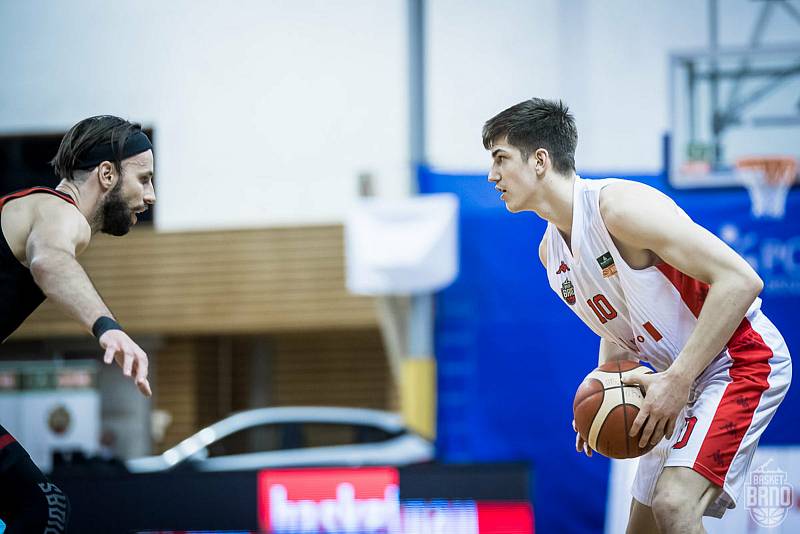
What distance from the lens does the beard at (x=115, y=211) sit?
3547 millimetres

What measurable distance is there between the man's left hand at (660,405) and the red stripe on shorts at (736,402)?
0.13 meters

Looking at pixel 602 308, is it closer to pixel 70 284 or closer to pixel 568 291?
pixel 568 291

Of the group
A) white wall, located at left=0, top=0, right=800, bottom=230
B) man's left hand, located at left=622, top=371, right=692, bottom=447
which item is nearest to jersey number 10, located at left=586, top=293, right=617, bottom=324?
man's left hand, located at left=622, top=371, right=692, bottom=447

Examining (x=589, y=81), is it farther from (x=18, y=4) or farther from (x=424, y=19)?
(x=18, y=4)

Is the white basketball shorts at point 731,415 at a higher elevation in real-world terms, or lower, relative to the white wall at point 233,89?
lower

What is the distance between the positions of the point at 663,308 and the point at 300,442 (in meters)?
7.97

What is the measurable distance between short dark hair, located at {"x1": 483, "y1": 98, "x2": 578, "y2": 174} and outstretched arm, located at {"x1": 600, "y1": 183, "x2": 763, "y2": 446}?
354mm

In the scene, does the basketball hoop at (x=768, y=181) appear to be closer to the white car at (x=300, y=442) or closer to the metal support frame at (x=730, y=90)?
the metal support frame at (x=730, y=90)

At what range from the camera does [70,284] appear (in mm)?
2986

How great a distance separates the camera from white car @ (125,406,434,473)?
32.9 ft

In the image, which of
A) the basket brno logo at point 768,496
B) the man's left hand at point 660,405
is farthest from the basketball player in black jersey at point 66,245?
the basket brno logo at point 768,496

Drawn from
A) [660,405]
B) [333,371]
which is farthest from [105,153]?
[333,371]

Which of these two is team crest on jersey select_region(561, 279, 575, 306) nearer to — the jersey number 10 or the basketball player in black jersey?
the jersey number 10

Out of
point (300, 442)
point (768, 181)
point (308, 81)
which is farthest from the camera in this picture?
point (308, 81)
